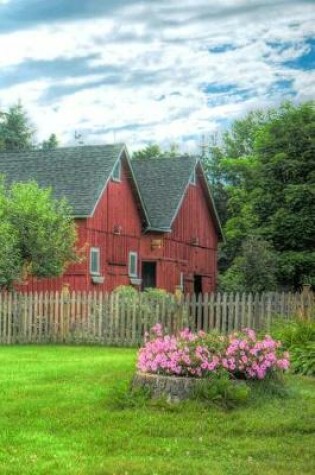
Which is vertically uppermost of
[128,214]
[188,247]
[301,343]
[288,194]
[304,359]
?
[288,194]

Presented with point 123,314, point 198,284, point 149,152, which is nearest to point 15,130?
point 149,152

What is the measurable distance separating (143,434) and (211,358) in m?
1.87

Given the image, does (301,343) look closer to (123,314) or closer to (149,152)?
(123,314)

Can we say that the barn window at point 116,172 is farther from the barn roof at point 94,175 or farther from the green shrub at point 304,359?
the green shrub at point 304,359

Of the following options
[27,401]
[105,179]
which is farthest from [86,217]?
[27,401]

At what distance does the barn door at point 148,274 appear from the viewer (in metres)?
41.3

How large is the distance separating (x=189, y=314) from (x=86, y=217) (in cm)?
1175

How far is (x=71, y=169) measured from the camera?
37.0 meters

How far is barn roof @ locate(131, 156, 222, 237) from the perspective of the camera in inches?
1609

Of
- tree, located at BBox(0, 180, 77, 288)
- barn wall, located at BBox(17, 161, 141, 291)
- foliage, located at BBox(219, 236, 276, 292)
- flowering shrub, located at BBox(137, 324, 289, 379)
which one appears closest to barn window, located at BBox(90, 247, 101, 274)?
barn wall, located at BBox(17, 161, 141, 291)

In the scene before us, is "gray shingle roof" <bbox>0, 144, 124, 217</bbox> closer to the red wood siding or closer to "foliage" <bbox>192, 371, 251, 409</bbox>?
the red wood siding

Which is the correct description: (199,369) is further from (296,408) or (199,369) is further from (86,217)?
(86,217)

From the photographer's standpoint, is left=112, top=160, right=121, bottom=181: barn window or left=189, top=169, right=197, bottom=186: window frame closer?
left=112, top=160, right=121, bottom=181: barn window

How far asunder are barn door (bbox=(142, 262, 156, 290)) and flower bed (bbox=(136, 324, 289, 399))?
1186 inches
